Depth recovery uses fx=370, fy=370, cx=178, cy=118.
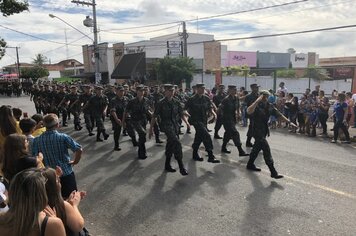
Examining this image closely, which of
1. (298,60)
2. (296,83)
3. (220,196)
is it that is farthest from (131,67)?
(220,196)

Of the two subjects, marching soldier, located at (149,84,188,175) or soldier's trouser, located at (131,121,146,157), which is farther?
soldier's trouser, located at (131,121,146,157)

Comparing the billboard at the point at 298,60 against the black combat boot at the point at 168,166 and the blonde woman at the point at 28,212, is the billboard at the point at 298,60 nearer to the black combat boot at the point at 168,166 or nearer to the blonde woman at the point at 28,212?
the black combat boot at the point at 168,166

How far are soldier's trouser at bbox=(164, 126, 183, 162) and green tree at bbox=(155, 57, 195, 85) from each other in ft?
80.9

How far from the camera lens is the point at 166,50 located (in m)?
44.4

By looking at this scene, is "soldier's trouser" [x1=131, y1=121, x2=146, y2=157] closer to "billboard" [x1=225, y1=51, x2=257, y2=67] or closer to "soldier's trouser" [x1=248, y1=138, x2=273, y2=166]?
"soldier's trouser" [x1=248, y1=138, x2=273, y2=166]

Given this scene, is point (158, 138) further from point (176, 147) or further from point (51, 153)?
point (51, 153)

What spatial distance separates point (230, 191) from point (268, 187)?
2.35ft

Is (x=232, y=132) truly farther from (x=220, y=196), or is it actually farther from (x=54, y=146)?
(x=54, y=146)

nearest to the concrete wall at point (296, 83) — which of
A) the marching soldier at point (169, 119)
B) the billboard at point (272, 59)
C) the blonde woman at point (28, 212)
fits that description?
the marching soldier at point (169, 119)

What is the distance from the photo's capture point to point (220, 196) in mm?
6297

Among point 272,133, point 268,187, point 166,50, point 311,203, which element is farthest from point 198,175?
point 166,50

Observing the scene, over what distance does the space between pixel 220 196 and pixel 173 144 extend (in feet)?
5.88

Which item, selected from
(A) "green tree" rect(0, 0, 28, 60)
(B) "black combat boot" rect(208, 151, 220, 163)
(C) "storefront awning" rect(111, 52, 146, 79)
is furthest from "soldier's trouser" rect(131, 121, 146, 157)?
(C) "storefront awning" rect(111, 52, 146, 79)

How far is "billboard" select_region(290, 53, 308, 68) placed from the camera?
61.9 meters
